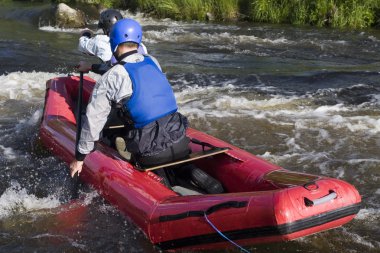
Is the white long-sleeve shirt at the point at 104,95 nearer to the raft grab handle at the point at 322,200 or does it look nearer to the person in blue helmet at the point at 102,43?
the raft grab handle at the point at 322,200

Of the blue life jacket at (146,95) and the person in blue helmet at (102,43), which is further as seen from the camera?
the person in blue helmet at (102,43)

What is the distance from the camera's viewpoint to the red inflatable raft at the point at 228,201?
10.5ft

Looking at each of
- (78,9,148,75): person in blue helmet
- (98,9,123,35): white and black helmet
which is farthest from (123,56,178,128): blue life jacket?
(98,9,123,35): white and black helmet

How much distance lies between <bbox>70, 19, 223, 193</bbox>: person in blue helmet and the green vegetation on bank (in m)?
10.8

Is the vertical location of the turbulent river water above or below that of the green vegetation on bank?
below

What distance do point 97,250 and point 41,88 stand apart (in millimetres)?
5318

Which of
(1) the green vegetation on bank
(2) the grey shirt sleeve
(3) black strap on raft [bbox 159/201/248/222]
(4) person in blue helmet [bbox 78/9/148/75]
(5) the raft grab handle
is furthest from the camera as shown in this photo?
(1) the green vegetation on bank

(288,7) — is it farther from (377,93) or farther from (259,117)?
(259,117)

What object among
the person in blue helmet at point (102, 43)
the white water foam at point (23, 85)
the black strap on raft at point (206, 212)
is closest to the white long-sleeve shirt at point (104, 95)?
the black strap on raft at point (206, 212)

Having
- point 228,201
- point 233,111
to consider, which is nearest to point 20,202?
point 228,201

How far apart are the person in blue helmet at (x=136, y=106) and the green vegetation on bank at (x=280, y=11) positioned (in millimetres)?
10781

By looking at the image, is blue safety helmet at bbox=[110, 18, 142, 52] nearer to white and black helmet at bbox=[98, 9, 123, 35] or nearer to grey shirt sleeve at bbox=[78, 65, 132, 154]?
grey shirt sleeve at bbox=[78, 65, 132, 154]

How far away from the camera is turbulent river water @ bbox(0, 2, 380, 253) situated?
418 centimetres

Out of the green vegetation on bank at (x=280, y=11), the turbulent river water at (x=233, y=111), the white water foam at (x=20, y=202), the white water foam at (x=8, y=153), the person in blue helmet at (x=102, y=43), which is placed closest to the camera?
the turbulent river water at (x=233, y=111)
